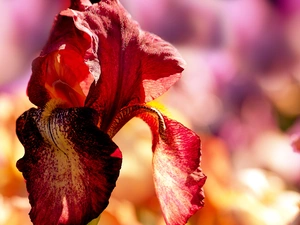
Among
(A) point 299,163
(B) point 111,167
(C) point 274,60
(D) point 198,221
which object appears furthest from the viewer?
(C) point 274,60

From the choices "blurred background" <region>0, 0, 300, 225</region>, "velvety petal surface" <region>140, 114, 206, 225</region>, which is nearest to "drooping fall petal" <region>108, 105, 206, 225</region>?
"velvety petal surface" <region>140, 114, 206, 225</region>

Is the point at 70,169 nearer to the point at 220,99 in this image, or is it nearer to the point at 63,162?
the point at 63,162

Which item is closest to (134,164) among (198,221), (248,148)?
(198,221)

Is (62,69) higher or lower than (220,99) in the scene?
higher

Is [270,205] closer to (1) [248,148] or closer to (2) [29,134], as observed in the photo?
(1) [248,148]

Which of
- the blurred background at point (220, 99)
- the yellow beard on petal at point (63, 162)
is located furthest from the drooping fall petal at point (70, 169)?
the blurred background at point (220, 99)

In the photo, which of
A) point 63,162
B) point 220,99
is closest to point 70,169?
point 63,162

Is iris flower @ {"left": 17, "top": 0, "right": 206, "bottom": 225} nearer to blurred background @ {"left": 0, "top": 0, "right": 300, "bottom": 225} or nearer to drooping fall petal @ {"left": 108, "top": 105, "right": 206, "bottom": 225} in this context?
drooping fall petal @ {"left": 108, "top": 105, "right": 206, "bottom": 225}
